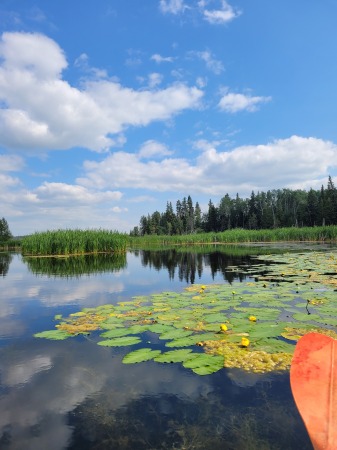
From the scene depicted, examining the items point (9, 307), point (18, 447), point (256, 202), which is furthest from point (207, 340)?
point (256, 202)

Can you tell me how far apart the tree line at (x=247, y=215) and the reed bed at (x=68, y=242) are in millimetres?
47716

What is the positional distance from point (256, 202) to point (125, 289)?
7930 centimetres

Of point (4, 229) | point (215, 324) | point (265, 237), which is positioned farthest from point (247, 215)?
point (215, 324)

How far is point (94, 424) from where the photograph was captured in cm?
227

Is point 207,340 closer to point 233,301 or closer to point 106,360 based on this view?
point 106,360

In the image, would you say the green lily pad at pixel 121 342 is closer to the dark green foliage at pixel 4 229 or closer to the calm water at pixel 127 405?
the calm water at pixel 127 405

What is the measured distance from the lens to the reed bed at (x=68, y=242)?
22109 millimetres

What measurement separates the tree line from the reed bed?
157 feet

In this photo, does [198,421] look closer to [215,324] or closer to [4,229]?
[215,324]

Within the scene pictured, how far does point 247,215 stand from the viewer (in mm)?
79625

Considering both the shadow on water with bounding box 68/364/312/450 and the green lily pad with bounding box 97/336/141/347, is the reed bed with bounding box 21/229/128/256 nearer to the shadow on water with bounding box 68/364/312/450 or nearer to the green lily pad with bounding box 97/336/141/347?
the green lily pad with bounding box 97/336/141/347

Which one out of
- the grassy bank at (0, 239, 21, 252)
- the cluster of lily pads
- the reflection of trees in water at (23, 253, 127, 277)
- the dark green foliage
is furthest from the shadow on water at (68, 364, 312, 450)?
the dark green foliage

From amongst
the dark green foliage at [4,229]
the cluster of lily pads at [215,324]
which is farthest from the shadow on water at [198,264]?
the dark green foliage at [4,229]

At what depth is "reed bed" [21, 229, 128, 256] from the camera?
72.5 ft
